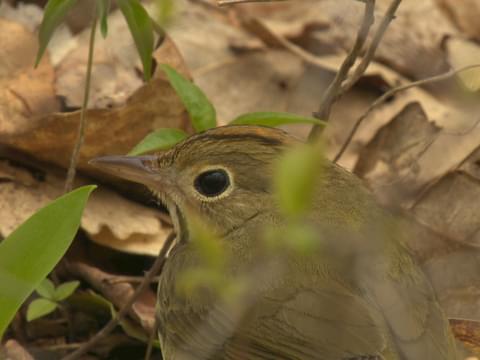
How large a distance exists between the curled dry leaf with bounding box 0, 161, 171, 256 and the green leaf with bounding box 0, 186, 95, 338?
149cm

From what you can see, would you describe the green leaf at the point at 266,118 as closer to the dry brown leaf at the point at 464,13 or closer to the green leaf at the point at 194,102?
the green leaf at the point at 194,102

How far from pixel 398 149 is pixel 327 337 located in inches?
95.5

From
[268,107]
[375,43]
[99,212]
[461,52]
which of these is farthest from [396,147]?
[99,212]

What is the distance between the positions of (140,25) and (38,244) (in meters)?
1.08

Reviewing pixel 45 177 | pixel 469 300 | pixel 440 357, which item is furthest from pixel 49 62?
pixel 440 357

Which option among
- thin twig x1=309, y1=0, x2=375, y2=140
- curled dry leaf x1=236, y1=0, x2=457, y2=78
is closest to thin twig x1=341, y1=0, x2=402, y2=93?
thin twig x1=309, y1=0, x2=375, y2=140

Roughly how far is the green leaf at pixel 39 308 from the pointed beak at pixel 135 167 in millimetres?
655

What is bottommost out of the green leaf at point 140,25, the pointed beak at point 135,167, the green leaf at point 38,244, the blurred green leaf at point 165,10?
the pointed beak at point 135,167

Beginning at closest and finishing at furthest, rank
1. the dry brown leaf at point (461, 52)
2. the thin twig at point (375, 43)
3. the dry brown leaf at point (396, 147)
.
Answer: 1. the thin twig at point (375, 43)
2. the dry brown leaf at point (396, 147)
3. the dry brown leaf at point (461, 52)

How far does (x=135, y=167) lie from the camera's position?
4.99 m

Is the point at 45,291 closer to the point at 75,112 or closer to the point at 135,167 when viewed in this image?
the point at 135,167

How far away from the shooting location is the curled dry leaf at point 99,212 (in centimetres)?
582

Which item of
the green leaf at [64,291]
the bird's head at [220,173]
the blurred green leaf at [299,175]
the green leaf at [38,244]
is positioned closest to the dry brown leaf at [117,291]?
the green leaf at [64,291]

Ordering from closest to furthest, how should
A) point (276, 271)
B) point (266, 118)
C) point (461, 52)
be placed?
point (276, 271) → point (266, 118) → point (461, 52)
